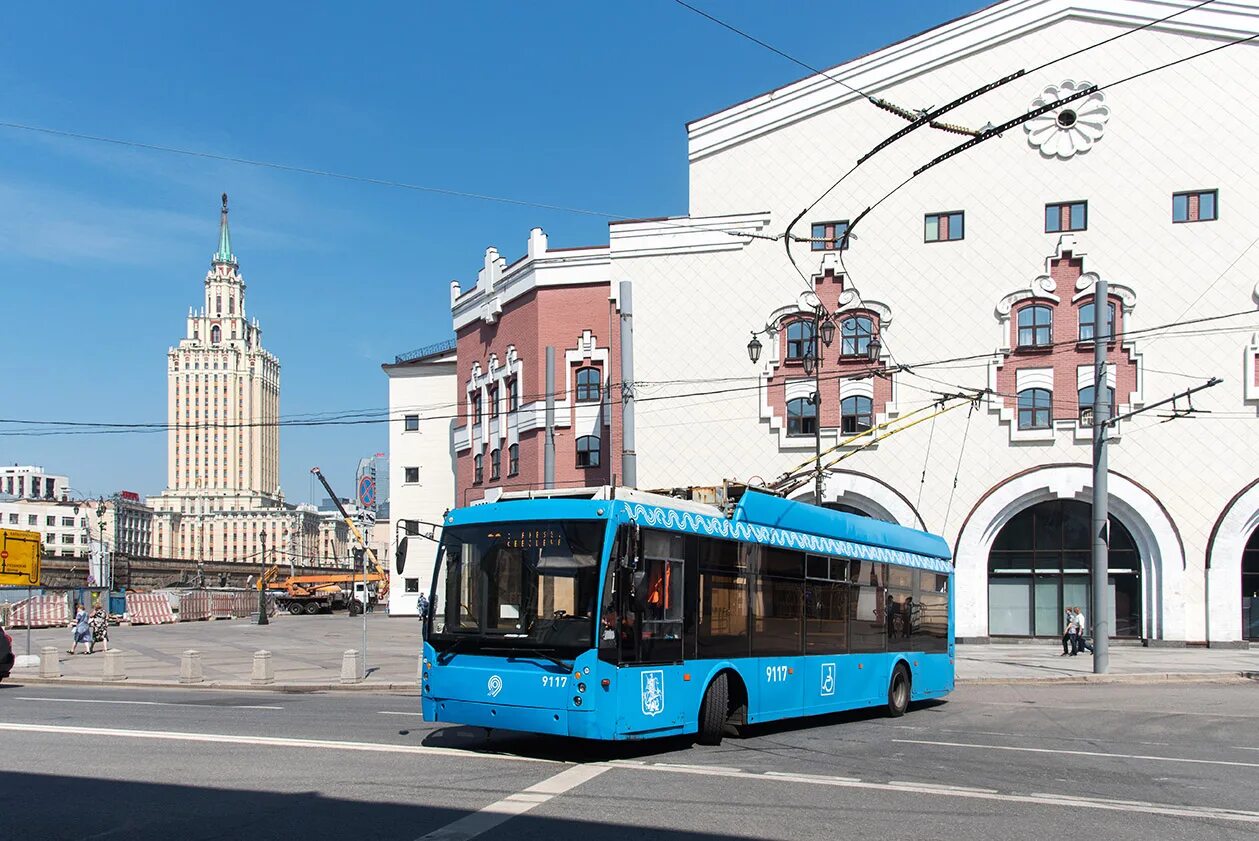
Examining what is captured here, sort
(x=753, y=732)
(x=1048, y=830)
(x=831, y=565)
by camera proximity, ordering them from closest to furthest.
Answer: (x=1048, y=830) → (x=753, y=732) → (x=831, y=565)

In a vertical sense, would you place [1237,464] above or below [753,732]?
above

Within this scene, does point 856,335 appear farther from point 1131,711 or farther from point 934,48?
point 1131,711

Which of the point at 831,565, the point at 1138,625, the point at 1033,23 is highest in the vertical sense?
the point at 1033,23

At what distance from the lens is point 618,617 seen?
460 inches

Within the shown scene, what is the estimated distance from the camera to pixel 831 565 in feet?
53.1

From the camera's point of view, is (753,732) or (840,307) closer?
(753,732)

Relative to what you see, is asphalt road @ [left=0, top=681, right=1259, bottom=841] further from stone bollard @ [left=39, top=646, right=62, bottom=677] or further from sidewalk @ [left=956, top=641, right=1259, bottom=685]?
stone bollard @ [left=39, top=646, right=62, bottom=677]

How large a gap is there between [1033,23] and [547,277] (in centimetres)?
1751

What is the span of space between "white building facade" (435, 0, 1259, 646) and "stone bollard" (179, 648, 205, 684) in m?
18.4

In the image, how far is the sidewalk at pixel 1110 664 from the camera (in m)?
26.6

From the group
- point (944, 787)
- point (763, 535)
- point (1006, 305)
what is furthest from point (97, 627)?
point (944, 787)

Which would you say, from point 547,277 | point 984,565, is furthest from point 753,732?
point 547,277

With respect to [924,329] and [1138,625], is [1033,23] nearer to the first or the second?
[924,329]

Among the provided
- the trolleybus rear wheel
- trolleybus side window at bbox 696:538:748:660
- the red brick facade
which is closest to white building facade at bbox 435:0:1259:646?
the red brick facade
